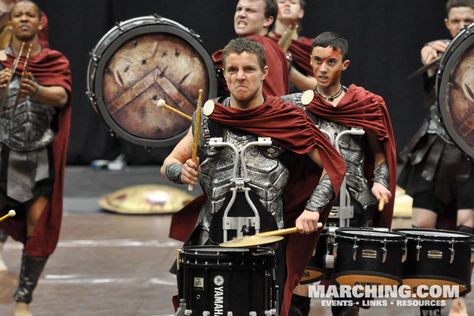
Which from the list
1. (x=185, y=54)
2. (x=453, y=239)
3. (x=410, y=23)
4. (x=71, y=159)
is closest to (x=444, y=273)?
(x=453, y=239)

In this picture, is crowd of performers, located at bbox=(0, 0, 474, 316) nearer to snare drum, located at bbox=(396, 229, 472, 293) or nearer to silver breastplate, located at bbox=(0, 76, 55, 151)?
silver breastplate, located at bbox=(0, 76, 55, 151)

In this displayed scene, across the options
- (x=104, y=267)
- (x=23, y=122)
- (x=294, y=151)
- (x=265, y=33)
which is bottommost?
(x=104, y=267)

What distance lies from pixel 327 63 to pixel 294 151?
1.14 metres

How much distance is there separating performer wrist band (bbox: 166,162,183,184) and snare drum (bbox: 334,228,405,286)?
0.93 meters

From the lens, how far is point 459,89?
7.00m

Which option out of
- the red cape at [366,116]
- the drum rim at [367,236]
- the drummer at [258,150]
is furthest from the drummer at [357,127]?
the drummer at [258,150]

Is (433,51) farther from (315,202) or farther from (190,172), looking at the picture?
(190,172)

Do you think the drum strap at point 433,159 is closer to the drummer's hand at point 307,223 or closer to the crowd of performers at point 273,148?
the crowd of performers at point 273,148

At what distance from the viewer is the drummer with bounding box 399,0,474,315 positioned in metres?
7.72

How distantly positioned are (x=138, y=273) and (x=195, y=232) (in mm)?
3098

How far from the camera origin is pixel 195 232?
19.8 ft

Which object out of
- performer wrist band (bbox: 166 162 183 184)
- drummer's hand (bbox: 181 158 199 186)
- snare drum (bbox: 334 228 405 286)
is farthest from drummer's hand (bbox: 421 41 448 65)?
drummer's hand (bbox: 181 158 199 186)

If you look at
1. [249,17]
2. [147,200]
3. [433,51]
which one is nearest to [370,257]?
[433,51]

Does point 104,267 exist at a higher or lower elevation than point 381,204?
lower
